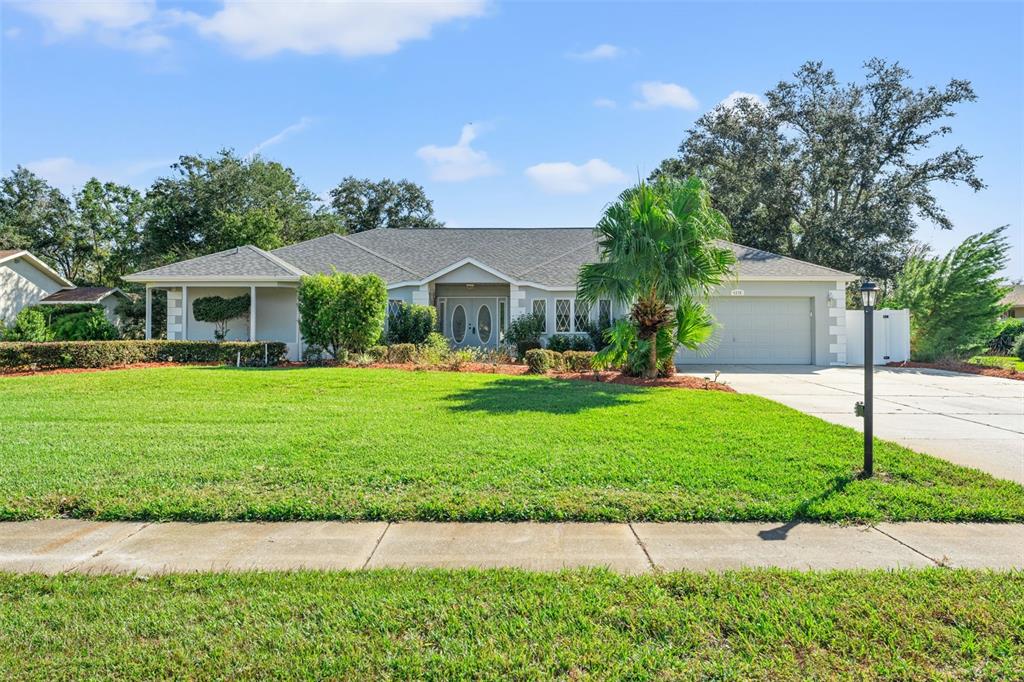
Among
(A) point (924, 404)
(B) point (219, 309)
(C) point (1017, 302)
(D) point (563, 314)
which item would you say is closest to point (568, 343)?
(D) point (563, 314)

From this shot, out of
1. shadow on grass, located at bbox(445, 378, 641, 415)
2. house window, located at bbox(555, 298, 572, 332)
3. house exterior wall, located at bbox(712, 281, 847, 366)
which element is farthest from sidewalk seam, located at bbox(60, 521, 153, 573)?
house exterior wall, located at bbox(712, 281, 847, 366)

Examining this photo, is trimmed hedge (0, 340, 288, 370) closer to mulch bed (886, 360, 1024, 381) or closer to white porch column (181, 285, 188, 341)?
white porch column (181, 285, 188, 341)

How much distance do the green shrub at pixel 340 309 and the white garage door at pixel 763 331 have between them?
10582 mm

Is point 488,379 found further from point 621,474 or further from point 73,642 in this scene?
point 73,642

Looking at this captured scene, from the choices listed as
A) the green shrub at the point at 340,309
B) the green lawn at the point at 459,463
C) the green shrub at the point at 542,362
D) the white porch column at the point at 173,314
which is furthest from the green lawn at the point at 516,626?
the white porch column at the point at 173,314

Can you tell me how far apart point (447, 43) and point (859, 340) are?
54.7 ft

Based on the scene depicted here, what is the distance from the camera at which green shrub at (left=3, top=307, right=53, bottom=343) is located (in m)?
24.1

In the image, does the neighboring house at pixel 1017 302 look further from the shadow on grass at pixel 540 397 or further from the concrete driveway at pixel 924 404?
the shadow on grass at pixel 540 397

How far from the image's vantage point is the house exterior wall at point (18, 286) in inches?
1125

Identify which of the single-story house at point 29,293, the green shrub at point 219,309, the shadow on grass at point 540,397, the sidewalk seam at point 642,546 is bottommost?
the sidewalk seam at point 642,546

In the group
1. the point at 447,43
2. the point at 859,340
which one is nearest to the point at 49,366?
the point at 447,43

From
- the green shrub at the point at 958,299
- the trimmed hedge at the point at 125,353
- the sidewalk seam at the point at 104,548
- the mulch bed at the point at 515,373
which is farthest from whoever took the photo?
the green shrub at the point at 958,299

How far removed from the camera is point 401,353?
1694 centimetres

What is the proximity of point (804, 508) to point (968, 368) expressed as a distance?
1722 cm
